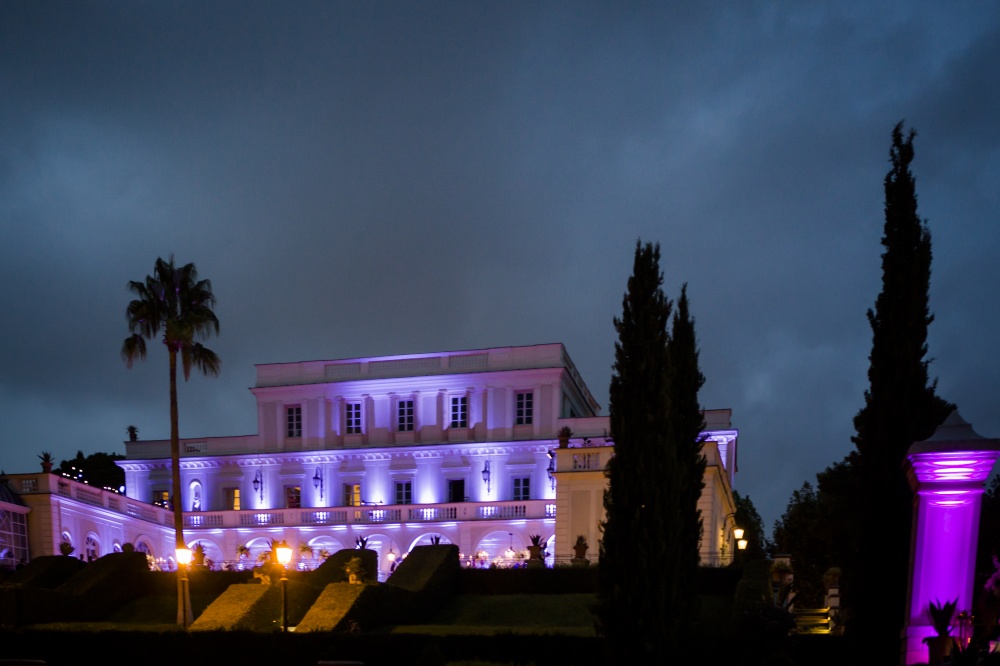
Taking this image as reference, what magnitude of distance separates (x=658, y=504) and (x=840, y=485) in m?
33.2

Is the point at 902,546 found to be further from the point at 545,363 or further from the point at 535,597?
the point at 545,363

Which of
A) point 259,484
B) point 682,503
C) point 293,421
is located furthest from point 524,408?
point 682,503

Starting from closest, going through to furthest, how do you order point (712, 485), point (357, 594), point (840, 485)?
1. point (357, 594)
2. point (712, 485)
3. point (840, 485)

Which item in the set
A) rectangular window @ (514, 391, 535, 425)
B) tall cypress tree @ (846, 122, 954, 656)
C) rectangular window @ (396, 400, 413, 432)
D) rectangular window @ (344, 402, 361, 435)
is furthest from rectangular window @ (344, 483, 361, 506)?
tall cypress tree @ (846, 122, 954, 656)

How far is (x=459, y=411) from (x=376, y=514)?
718cm

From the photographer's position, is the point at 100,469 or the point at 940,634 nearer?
the point at 940,634

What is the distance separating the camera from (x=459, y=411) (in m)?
50.4

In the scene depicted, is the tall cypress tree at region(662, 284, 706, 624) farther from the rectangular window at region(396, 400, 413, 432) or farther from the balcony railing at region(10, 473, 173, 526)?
the rectangular window at region(396, 400, 413, 432)

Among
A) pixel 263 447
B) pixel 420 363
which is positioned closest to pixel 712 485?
pixel 420 363

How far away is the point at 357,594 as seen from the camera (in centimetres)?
2192

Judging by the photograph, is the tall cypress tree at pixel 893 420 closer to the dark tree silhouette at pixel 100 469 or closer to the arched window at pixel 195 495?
the arched window at pixel 195 495

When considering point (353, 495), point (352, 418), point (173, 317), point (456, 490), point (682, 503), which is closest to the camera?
point (682, 503)

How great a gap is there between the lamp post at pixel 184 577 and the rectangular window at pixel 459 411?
24.7 metres

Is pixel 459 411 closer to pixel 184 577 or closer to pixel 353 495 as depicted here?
pixel 353 495
